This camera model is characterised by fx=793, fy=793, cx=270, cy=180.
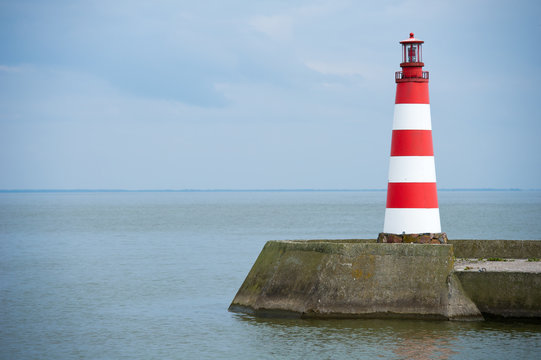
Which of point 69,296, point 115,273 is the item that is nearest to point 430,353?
point 69,296

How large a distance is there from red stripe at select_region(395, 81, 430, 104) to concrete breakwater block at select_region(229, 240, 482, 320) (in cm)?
333

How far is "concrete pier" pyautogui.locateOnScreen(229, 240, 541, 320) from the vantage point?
15.1m

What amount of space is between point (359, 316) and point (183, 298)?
764 cm

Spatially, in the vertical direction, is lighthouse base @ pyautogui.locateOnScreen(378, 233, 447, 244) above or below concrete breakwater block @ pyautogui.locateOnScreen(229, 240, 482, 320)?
above

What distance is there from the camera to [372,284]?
50.8 ft

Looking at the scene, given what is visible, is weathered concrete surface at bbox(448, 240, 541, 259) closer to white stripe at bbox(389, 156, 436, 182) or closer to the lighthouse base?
the lighthouse base

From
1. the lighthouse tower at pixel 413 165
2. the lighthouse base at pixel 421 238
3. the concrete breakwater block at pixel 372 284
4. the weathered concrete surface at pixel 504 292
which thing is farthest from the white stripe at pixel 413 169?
the weathered concrete surface at pixel 504 292

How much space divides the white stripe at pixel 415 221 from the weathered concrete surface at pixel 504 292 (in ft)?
6.34

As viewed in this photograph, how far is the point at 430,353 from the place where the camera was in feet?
45.5

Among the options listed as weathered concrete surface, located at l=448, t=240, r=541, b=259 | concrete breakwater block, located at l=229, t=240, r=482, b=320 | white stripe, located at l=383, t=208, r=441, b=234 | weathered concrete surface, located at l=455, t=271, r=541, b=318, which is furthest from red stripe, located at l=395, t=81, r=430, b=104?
weathered concrete surface, located at l=455, t=271, r=541, b=318

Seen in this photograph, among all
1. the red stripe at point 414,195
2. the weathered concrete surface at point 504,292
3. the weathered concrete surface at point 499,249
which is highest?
the red stripe at point 414,195

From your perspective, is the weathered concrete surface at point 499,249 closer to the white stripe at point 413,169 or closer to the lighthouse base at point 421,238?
the lighthouse base at point 421,238

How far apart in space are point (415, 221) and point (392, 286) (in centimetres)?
218

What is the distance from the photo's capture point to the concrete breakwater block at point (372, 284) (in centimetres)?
1521
